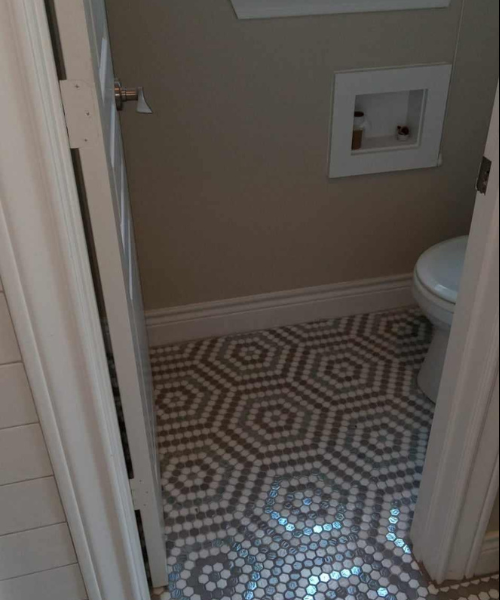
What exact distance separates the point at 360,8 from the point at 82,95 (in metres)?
1.23

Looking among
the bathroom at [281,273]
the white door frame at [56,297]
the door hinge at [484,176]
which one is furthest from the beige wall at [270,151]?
the white door frame at [56,297]

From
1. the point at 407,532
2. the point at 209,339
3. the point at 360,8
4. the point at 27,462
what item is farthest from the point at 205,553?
the point at 360,8

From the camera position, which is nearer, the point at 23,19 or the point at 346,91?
the point at 23,19

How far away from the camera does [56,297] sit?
0.88 m

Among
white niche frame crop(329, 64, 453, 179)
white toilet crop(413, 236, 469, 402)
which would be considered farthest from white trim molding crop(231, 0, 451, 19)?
white toilet crop(413, 236, 469, 402)

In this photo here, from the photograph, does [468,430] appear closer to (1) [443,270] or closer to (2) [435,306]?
(2) [435,306]

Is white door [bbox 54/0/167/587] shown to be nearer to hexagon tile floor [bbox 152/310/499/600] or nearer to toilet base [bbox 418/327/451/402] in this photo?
hexagon tile floor [bbox 152/310/499/600]

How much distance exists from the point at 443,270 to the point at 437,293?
11cm

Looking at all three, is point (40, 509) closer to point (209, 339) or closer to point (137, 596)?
point (137, 596)

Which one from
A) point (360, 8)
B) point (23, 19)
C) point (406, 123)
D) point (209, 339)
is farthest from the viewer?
point (209, 339)

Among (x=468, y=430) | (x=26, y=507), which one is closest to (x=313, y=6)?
(x=468, y=430)

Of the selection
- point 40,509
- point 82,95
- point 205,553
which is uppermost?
point 82,95

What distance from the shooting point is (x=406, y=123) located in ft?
6.80

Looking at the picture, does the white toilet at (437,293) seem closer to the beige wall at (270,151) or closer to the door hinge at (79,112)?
the beige wall at (270,151)
